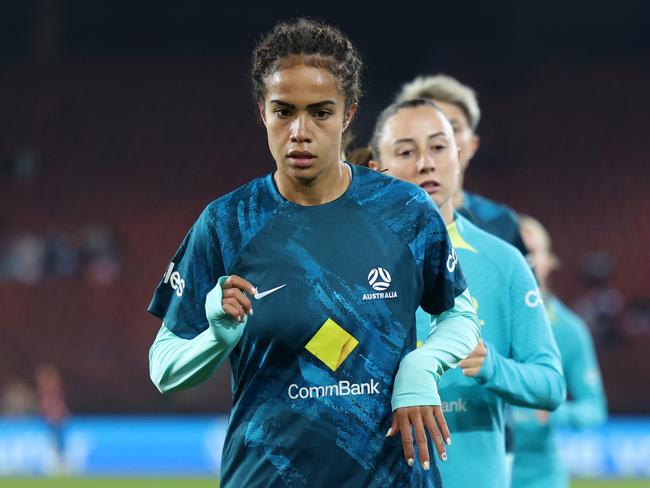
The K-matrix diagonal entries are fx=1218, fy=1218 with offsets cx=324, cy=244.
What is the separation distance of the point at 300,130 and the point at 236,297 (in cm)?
44

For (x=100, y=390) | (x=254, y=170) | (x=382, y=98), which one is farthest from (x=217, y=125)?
(x=100, y=390)

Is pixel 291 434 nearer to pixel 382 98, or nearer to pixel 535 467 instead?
pixel 535 467

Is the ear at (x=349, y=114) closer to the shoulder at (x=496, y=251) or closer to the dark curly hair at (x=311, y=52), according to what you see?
the dark curly hair at (x=311, y=52)

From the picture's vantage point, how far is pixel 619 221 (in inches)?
780

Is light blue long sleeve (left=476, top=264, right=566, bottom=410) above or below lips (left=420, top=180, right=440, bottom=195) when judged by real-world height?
below

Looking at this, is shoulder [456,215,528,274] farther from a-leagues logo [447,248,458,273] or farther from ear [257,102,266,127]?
ear [257,102,266,127]

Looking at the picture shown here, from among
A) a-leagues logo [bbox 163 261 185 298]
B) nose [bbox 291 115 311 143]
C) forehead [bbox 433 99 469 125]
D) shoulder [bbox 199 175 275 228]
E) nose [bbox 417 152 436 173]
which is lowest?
a-leagues logo [bbox 163 261 185 298]

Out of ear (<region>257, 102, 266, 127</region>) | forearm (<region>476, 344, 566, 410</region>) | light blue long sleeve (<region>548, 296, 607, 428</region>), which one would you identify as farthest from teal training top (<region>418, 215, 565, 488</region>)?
light blue long sleeve (<region>548, 296, 607, 428</region>)

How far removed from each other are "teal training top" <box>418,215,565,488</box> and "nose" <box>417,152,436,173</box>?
0.96 ft

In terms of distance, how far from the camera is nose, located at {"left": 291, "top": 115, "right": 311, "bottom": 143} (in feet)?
9.27

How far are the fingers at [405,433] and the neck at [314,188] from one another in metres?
0.56

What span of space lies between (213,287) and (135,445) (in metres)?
12.0

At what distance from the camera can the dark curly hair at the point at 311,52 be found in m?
2.90

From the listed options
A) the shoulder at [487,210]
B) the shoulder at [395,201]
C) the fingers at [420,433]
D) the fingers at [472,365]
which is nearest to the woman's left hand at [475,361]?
the fingers at [472,365]
